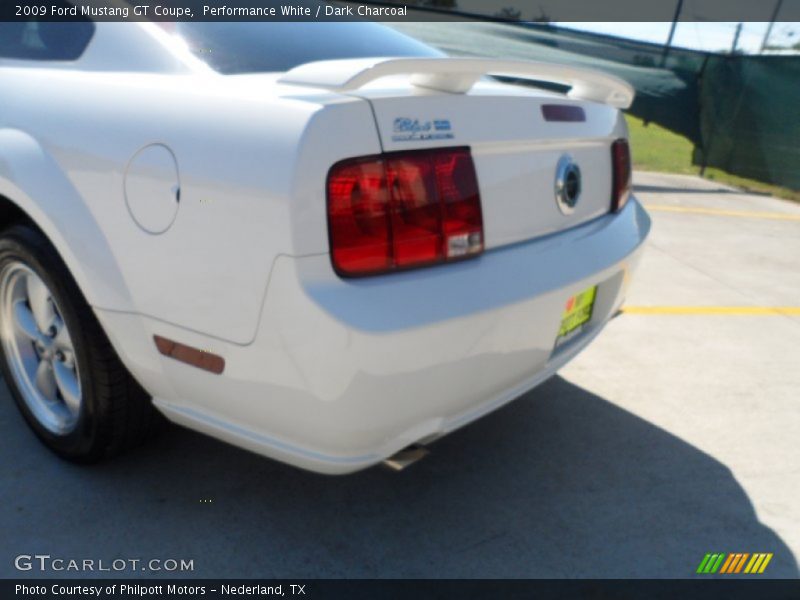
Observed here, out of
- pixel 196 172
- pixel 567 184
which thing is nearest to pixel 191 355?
pixel 196 172

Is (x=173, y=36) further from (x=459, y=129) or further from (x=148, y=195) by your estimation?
(x=459, y=129)

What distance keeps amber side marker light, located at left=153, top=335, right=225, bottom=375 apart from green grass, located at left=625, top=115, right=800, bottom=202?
24.0ft

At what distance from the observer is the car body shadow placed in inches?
87.5

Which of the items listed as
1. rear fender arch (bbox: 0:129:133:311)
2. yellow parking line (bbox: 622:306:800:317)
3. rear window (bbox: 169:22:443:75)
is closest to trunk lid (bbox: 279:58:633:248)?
rear window (bbox: 169:22:443:75)

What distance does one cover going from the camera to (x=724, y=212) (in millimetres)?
8422

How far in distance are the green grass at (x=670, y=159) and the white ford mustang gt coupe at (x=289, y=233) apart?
22.1 feet

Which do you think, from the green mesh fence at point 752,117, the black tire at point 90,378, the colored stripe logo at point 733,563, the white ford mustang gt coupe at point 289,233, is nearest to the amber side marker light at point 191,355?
the white ford mustang gt coupe at point 289,233

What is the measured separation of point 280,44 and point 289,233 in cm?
103

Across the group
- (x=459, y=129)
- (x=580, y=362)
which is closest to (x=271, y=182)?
(x=459, y=129)

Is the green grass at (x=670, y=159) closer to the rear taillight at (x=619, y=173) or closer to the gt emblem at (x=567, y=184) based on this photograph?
the rear taillight at (x=619, y=173)

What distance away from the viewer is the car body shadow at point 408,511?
2223mm

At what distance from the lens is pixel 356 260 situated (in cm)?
180

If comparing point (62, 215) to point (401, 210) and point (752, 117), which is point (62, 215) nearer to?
point (401, 210)

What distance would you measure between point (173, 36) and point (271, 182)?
2.63ft
